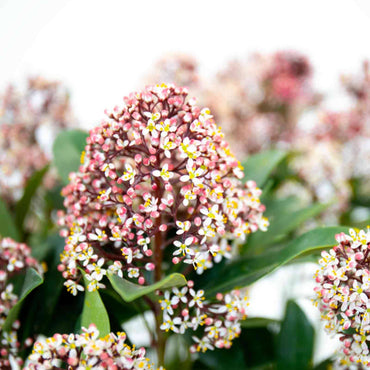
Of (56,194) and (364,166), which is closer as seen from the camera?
(56,194)

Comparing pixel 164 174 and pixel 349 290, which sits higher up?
pixel 164 174

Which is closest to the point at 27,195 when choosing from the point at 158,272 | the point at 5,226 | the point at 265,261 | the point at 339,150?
the point at 5,226

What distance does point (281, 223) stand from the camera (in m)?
0.88

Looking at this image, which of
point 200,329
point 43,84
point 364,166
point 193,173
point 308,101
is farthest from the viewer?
point 308,101

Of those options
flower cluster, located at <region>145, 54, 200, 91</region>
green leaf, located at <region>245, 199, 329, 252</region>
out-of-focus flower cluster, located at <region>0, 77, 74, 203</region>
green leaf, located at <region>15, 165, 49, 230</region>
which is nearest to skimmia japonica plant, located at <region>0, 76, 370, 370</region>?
green leaf, located at <region>245, 199, 329, 252</region>

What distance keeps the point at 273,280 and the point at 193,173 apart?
2.85ft

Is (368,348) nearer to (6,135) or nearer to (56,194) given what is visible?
(56,194)

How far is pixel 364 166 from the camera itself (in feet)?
4.43

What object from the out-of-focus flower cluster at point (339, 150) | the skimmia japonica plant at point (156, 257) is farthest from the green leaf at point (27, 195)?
the out-of-focus flower cluster at point (339, 150)

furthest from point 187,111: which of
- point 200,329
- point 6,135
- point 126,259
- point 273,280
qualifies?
point 273,280

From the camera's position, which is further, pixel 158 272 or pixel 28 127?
pixel 28 127

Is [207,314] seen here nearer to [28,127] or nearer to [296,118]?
[28,127]

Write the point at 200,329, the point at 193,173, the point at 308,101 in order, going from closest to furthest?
the point at 193,173 < the point at 200,329 < the point at 308,101

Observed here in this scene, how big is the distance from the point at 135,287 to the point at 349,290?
0.87 feet
